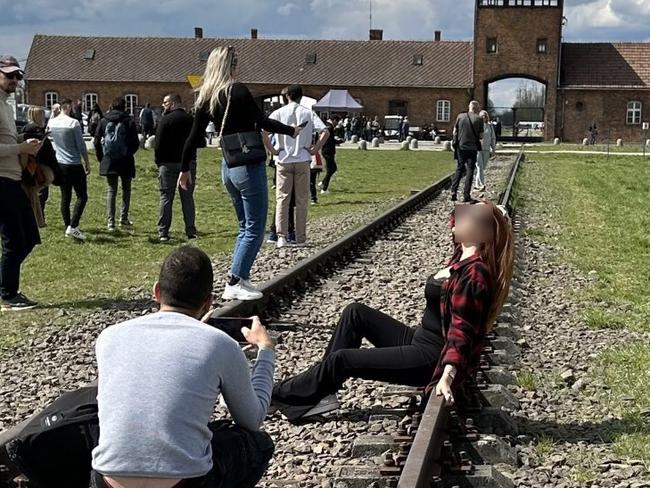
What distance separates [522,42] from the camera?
233 ft

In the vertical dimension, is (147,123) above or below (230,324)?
below

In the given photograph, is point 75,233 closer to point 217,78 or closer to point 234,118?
point 234,118

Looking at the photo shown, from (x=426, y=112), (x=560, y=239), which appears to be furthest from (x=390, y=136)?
(x=560, y=239)

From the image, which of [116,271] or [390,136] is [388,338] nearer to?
[116,271]

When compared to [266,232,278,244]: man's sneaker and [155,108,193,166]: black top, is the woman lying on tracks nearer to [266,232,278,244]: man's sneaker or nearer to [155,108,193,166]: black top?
[266,232,278,244]: man's sneaker

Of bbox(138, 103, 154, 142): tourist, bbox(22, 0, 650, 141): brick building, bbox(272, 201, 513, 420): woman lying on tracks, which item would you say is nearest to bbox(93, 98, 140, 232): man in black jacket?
bbox(272, 201, 513, 420): woman lying on tracks

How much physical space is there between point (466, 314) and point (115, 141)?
1004 cm

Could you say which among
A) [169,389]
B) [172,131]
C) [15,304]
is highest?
[172,131]

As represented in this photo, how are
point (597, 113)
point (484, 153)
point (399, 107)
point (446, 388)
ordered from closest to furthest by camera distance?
point (446, 388)
point (484, 153)
point (597, 113)
point (399, 107)

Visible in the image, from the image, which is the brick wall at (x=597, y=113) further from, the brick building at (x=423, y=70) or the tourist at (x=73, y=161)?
the tourist at (x=73, y=161)

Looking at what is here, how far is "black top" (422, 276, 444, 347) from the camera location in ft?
18.4

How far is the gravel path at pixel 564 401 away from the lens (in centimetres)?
496

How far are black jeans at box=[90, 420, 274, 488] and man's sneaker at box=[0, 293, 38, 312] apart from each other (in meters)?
5.05

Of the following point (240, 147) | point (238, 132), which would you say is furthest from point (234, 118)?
point (240, 147)
